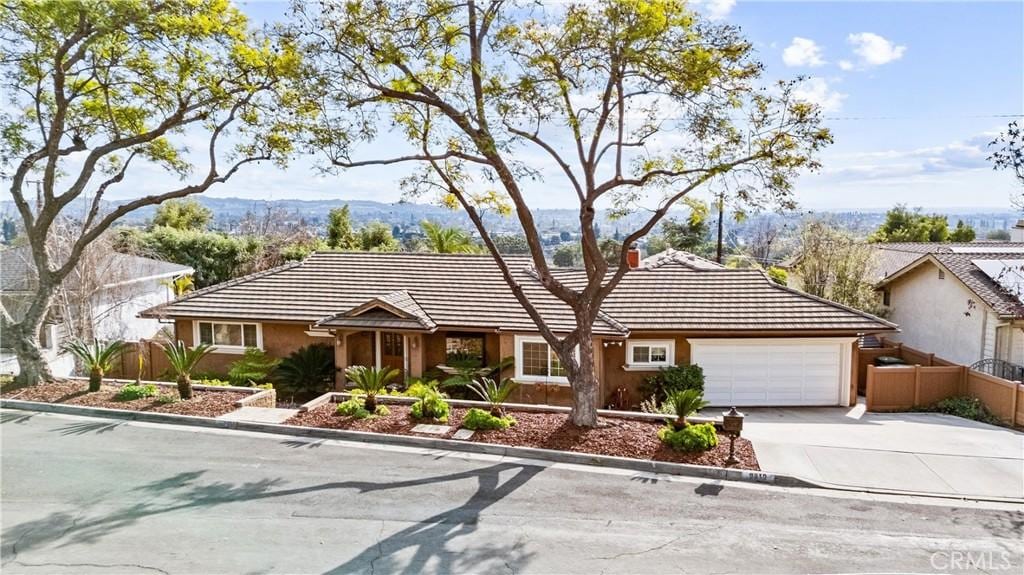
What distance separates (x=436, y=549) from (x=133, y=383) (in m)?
11.5

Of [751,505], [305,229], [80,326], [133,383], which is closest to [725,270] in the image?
[751,505]

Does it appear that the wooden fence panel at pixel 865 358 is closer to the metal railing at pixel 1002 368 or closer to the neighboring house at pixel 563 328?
the metal railing at pixel 1002 368

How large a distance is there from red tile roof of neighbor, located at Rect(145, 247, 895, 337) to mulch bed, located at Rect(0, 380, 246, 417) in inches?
156

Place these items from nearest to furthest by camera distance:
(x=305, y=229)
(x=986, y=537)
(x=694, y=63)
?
(x=986, y=537)
(x=694, y=63)
(x=305, y=229)

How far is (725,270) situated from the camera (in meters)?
20.7

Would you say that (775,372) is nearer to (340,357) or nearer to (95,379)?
(340,357)

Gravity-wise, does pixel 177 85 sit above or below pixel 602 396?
above

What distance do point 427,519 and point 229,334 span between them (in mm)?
13606

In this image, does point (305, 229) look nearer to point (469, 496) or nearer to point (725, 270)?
point (725, 270)

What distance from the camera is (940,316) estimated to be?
22.0 metres

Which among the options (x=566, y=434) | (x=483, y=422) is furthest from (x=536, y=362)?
(x=566, y=434)

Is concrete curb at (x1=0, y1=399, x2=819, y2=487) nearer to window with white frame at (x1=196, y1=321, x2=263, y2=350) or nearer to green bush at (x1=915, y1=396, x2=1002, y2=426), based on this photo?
window with white frame at (x1=196, y1=321, x2=263, y2=350)

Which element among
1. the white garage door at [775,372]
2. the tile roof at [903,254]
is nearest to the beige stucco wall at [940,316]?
the tile roof at [903,254]

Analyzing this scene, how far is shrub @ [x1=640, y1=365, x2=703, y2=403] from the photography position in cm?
1722
